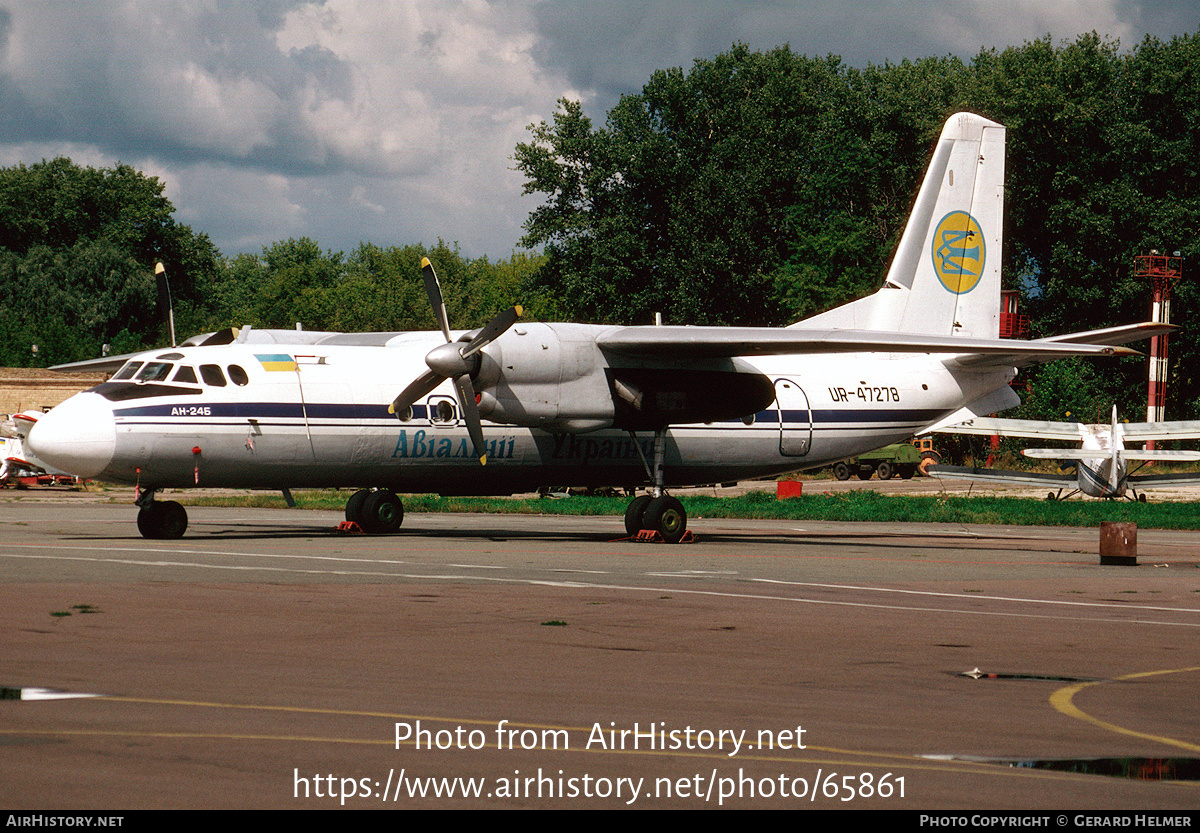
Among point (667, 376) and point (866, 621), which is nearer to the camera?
point (866, 621)

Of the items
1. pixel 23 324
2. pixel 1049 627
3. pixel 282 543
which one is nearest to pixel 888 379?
pixel 282 543

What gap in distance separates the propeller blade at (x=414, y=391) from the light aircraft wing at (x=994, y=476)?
69.1 ft

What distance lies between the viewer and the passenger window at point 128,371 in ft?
71.2

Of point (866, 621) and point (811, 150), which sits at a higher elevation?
point (811, 150)

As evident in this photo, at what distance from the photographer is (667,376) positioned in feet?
79.1

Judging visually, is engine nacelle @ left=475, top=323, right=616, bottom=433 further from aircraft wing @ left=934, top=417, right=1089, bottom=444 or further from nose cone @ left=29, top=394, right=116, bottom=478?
aircraft wing @ left=934, top=417, right=1089, bottom=444

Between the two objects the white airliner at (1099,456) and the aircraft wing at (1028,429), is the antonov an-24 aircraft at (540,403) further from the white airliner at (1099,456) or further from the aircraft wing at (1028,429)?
the aircraft wing at (1028,429)

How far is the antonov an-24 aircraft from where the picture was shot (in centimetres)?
2147

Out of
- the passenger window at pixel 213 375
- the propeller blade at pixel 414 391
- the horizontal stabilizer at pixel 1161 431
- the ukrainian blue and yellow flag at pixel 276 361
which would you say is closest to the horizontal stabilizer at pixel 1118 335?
the propeller blade at pixel 414 391

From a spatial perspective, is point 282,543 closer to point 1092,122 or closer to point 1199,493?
point 1199,493

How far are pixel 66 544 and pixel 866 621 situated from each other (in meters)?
13.5

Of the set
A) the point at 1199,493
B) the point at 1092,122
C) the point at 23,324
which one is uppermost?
the point at 1092,122

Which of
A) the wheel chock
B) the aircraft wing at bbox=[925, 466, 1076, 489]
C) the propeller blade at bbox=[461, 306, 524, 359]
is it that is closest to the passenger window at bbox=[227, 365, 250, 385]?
the propeller blade at bbox=[461, 306, 524, 359]

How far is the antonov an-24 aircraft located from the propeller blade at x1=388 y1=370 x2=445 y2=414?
0.03 meters
